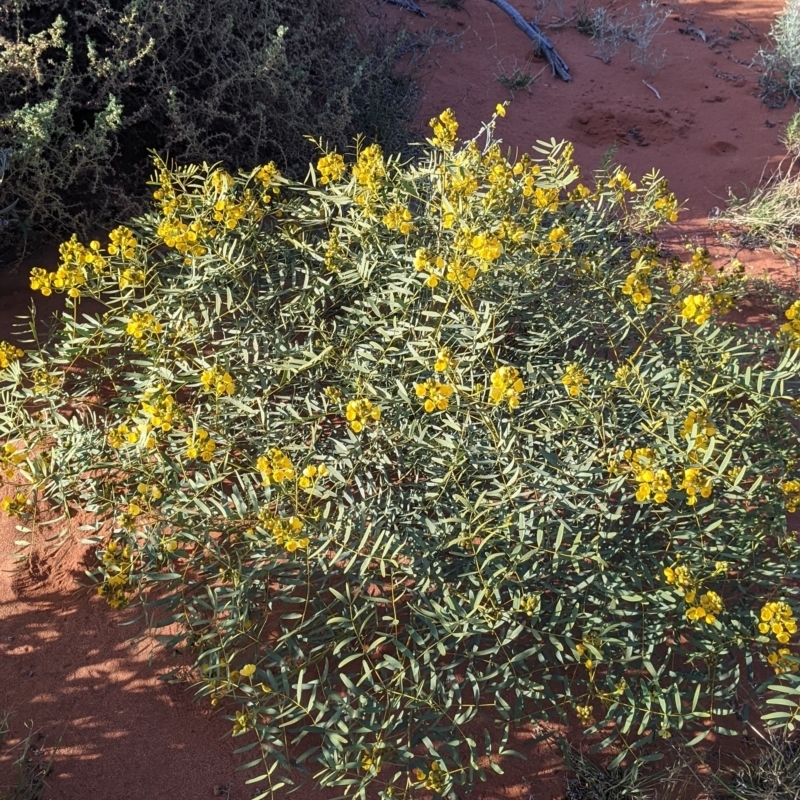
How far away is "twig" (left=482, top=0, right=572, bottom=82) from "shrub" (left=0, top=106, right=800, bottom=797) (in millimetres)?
4028

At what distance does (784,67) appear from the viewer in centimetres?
604

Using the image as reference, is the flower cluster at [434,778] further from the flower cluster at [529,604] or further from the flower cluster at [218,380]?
the flower cluster at [218,380]

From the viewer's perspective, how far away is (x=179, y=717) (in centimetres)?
222

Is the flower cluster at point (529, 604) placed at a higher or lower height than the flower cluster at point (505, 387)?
lower

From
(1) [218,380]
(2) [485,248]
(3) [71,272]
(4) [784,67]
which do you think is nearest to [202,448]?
(1) [218,380]

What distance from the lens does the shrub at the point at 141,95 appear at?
3348mm

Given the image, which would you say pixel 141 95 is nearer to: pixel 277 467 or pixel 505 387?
pixel 277 467

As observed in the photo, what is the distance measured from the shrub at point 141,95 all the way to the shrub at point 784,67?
3.67m

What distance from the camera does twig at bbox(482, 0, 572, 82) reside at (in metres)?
6.25

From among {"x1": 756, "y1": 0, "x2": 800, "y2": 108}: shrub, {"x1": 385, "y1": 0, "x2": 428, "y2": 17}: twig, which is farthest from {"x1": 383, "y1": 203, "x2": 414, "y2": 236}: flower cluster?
{"x1": 385, "y1": 0, "x2": 428, "y2": 17}: twig

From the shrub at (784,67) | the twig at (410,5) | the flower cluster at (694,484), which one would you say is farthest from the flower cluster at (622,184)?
the twig at (410,5)

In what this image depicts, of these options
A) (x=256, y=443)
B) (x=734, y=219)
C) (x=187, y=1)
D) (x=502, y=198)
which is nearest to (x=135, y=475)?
(x=256, y=443)

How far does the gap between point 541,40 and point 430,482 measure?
5.45 m

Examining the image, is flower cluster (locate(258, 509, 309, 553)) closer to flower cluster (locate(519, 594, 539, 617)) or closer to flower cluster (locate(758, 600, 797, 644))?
flower cluster (locate(519, 594, 539, 617))
